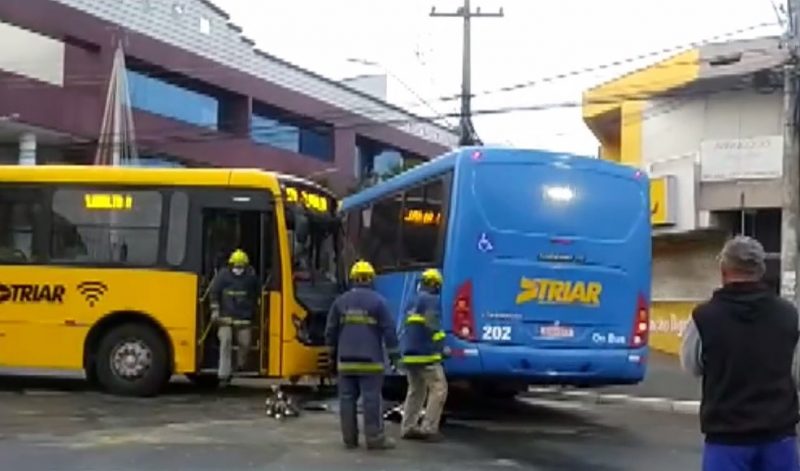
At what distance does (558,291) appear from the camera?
12.9 meters

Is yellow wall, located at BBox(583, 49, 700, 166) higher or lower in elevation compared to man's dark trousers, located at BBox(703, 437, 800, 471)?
higher

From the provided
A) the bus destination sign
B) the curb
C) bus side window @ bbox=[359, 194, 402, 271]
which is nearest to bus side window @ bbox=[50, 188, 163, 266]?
the bus destination sign

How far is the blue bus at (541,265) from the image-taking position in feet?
→ 41.4

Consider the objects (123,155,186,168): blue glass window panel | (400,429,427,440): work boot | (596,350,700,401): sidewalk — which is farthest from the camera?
(123,155,186,168): blue glass window panel

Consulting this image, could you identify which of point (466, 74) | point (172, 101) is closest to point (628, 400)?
point (466, 74)

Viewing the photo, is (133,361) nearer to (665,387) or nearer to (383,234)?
(383,234)

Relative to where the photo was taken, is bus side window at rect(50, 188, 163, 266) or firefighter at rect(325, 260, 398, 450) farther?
bus side window at rect(50, 188, 163, 266)

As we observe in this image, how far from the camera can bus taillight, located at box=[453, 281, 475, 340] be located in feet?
41.3

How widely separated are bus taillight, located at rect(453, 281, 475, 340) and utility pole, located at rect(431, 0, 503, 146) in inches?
669

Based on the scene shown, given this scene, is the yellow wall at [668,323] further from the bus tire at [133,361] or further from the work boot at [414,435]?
the work boot at [414,435]

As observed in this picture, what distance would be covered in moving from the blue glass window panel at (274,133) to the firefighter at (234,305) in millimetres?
32314

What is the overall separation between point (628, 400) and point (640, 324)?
4.78 metres

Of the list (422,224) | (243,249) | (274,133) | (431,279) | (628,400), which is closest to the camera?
(431,279)

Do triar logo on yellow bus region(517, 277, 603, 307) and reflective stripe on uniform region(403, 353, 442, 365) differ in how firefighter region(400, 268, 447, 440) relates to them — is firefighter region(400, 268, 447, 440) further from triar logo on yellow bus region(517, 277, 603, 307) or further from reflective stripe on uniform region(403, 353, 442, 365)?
triar logo on yellow bus region(517, 277, 603, 307)
